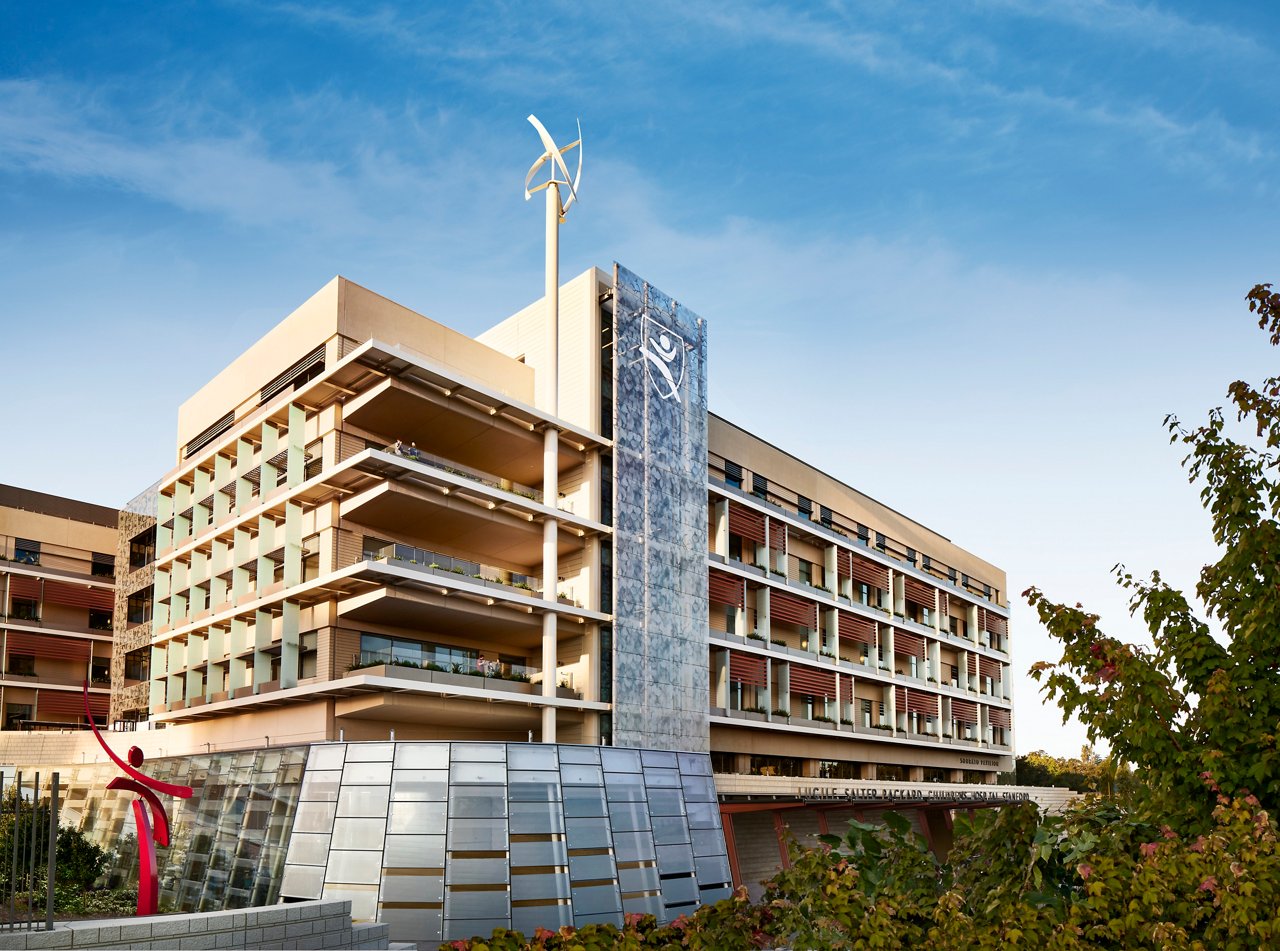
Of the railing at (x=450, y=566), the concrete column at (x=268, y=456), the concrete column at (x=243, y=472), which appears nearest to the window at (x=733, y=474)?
the railing at (x=450, y=566)

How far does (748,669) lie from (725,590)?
411 centimetres

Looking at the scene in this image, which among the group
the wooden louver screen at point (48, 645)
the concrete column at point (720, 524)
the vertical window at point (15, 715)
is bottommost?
the vertical window at point (15, 715)

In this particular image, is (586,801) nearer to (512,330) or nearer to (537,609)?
(537,609)

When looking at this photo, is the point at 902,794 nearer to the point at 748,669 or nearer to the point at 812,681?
the point at 812,681

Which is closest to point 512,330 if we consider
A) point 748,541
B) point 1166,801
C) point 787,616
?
point 748,541

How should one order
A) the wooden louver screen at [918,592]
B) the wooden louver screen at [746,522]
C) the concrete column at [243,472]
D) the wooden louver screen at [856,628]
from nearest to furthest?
the concrete column at [243,472] → the wooden louver screen at [746,522] → the wooden louver screen at [856,628] → the wooden louver screen at [918,592]

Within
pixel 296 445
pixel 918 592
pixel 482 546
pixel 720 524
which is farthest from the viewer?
pixel 918 592

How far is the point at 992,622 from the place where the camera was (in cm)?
8931

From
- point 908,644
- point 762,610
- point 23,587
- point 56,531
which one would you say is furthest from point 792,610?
point 56,531

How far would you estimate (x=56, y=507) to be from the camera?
230 ft

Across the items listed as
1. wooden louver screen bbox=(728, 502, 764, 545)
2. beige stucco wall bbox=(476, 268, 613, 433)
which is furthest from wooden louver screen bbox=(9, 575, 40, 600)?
wooden louver screen bbox=(728, 502, 764, 545)

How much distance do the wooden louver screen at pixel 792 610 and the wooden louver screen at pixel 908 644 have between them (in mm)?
11599

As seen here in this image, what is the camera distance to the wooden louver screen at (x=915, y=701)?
71688mm

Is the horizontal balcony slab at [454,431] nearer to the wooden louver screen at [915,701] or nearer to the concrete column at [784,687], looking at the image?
the concrete column at [784,687]
